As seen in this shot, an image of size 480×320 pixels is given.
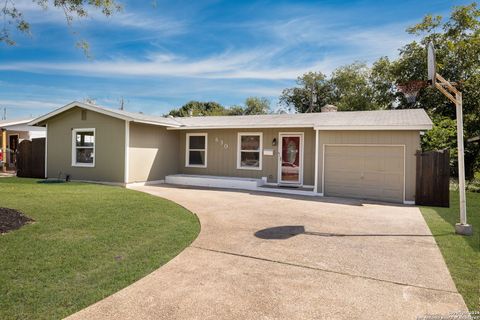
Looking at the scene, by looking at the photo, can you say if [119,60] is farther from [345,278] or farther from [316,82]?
[316,82]

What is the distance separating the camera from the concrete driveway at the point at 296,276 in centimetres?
306

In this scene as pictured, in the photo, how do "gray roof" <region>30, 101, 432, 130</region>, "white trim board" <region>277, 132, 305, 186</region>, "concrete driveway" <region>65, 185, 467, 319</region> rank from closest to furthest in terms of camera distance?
"concrete driveway" <region>65, 185, 467, 319</region> → "gray roof" <region>30, 101, 432, 130</region> → "white trim board" <region>277, 132, 305, 186</region>

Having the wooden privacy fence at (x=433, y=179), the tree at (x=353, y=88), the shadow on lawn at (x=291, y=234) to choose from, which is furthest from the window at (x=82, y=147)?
the tree at (x=353, y=88)

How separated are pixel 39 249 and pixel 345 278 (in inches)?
158

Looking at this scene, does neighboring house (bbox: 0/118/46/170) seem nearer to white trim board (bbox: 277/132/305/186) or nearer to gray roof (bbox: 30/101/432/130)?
gray roof (bbox: 30/101/432/130)

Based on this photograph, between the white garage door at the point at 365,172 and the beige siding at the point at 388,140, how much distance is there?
0.48 ft

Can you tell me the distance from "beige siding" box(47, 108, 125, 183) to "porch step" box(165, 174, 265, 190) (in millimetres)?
2383

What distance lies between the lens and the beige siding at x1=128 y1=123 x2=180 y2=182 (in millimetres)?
12789

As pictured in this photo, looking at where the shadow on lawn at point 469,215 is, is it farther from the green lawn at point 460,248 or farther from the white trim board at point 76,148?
the white trim board at point 76,148

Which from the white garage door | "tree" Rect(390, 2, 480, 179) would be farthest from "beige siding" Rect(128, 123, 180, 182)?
"tree" Rect(390, 2, 480, 179)

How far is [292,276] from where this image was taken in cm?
388

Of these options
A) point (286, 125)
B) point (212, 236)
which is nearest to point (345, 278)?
point (212, 236)

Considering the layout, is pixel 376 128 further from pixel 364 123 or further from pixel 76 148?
pixel 76 148

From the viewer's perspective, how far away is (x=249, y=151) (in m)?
13.6
